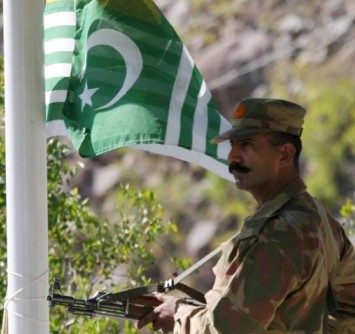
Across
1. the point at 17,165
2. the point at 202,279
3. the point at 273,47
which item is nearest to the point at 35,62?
the point at 17,165

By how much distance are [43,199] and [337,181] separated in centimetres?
452

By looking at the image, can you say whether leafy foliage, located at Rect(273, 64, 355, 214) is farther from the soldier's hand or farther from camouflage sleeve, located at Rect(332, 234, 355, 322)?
the soldier's hand

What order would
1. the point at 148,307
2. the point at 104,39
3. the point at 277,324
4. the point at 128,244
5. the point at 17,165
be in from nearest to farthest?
the point at 277,324 < the point at 148,307 < the point at 17,165 < the point at 104,39 < the point at 128,244

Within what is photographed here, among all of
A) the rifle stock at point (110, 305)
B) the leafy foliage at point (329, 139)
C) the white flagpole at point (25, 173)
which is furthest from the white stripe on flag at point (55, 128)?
the leafy foliage at point (329, 139)

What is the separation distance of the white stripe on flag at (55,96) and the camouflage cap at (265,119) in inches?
33.3

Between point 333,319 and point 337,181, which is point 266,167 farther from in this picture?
point 337,181

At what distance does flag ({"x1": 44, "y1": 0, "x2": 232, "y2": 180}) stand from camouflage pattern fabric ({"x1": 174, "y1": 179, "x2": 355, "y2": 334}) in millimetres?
925

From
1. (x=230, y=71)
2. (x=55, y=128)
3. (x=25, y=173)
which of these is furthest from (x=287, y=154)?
(x=230, y=71)

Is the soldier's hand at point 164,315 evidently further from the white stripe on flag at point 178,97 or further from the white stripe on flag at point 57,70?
the white stripe on flag at point 57,70

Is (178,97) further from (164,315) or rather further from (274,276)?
(274,276)

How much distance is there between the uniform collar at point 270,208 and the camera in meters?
4.01

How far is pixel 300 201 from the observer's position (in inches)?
163

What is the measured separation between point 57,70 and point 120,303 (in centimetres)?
108

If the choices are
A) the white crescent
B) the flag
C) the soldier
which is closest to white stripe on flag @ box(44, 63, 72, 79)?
the flag
